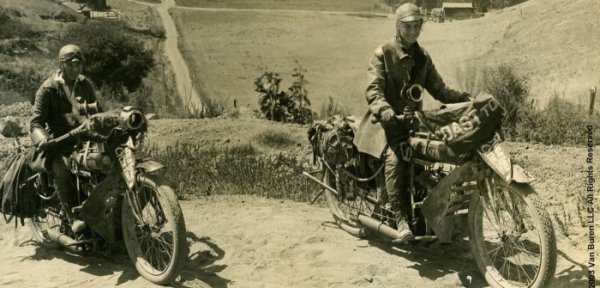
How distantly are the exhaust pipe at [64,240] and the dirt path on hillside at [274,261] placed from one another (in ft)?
0.53

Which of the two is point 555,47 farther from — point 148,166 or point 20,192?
point 148,166

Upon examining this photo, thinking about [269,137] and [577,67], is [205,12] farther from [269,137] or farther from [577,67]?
[269,137]

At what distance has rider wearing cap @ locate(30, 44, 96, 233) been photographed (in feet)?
20.6

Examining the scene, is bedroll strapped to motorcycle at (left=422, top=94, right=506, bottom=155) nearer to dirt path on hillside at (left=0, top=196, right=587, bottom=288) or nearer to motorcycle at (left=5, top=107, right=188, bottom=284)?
dirt path on hillside at (left=0, top=196, right=587, bottom=288)

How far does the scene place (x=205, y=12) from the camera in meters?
32.1

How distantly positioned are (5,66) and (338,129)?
1730cm

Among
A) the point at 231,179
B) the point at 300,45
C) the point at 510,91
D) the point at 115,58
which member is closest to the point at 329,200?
the point at 231,179

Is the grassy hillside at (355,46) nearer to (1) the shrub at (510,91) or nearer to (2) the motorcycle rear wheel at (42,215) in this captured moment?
(1) the shrub at (510,91)

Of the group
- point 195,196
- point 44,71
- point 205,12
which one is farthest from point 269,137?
point 205,12

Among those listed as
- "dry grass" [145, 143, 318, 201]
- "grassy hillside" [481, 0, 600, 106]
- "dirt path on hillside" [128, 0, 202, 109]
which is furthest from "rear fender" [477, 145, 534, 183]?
"dirt path on hillside" [128, 0, 202, 109]

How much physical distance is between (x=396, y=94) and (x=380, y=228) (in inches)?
48.3

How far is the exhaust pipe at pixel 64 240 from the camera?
20.4 ft

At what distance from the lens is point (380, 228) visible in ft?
19.6

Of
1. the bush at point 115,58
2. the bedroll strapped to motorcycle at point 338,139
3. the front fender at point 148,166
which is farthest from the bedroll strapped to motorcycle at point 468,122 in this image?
the bush at point 115,58
